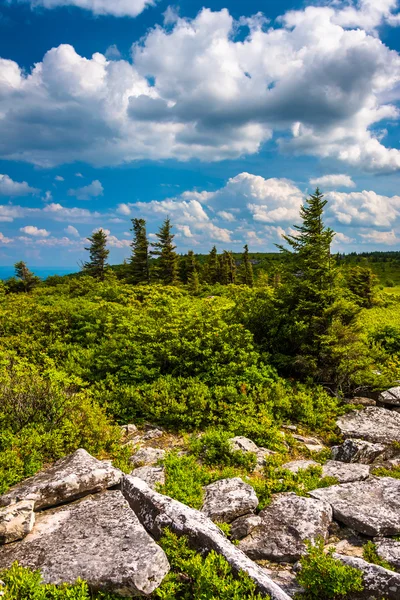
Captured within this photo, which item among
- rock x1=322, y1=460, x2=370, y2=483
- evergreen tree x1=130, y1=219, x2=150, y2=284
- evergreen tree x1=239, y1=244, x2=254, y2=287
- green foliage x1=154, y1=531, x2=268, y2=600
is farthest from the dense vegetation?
evergreen tree x1=239, y1=244, x2=254, y2=287

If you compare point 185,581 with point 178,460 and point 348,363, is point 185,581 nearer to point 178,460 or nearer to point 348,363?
point 178,460

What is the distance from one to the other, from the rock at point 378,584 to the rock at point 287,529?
1.16m

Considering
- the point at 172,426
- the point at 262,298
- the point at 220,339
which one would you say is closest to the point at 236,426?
the point at 172,426

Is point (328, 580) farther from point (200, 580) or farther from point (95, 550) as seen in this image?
point (95, 550)

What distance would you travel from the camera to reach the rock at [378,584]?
4934mm

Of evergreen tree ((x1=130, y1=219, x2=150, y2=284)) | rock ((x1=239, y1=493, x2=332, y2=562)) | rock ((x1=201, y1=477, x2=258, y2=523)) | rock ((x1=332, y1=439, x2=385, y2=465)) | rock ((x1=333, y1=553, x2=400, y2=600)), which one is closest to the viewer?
rock ((x1=333, y1=553, x2=400, y2=600))

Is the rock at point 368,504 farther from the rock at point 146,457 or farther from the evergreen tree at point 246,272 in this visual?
the evergreen tree at point 246,272

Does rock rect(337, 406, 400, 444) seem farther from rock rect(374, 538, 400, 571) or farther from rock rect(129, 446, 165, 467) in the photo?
rock rect(129, 446, 165, 467)

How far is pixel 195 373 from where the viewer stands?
13.6 metres

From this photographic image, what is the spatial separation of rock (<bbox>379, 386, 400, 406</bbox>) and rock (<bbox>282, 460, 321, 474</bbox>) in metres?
5.63

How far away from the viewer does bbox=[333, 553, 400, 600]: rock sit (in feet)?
16.2

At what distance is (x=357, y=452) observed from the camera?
9633mm

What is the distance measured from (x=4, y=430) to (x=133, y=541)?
505 centimetres

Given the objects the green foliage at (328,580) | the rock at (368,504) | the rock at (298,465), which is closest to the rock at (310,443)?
the rock at (298,465)
